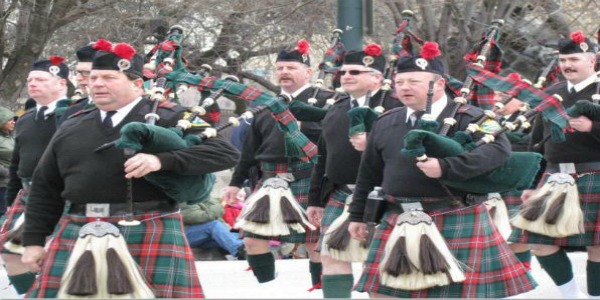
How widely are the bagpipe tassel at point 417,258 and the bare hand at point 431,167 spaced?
28 cm

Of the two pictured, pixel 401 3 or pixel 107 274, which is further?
pixel 401 3

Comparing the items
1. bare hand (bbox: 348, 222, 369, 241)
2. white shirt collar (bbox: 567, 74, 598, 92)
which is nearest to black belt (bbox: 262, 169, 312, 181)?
white shirt collar (bbox: 567, 74, 598, 92)

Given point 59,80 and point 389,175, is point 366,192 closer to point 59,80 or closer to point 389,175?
point 389,175

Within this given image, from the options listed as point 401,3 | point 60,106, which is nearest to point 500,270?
point 60,106

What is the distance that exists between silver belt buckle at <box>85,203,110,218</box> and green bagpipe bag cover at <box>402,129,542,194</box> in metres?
1.33

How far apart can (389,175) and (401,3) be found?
492 cm

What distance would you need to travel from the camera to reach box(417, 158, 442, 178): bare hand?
5.69 meters

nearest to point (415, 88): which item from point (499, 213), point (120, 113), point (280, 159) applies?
point (120, 113)

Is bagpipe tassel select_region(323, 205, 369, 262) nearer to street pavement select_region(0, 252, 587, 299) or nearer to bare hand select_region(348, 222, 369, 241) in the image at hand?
bare hand select_region(348, 222, 369, 241)

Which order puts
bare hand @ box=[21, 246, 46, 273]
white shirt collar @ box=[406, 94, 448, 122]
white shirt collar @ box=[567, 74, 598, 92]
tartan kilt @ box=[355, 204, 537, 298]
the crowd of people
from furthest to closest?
white shirt collar @ box=[567, 74, 598, 92]
white shirt collar @ box=[406, 94, 448, 122]
tartan kilt @ box=[355, 204, 537, 298]
bare hand @ box=[21, 246, 46, 273]
the crowd of people

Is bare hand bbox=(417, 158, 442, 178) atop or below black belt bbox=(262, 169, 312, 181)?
A: below

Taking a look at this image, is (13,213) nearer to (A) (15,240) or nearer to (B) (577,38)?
(A) (15,240)

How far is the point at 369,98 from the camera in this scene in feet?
25.6

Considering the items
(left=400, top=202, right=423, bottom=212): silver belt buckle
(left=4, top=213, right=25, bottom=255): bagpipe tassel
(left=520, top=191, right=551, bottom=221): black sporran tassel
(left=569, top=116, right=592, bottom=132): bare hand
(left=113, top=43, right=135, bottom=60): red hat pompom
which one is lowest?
(left=4, top=213, right=25, bottom=255): bagpipe tassel
